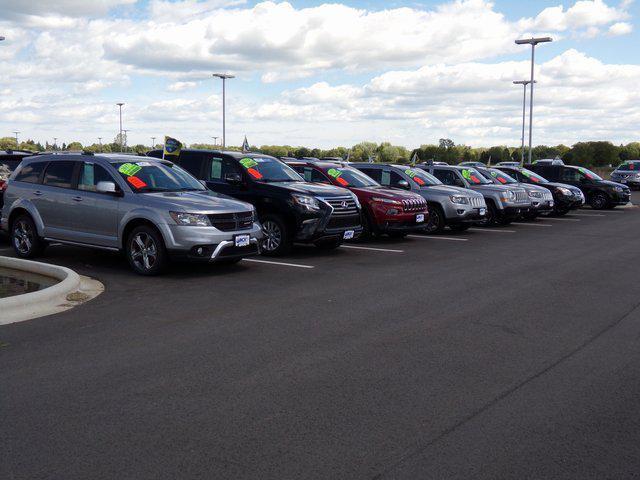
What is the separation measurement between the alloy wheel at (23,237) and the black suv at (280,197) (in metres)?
3.25

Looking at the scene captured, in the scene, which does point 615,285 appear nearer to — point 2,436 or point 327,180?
point 327,180

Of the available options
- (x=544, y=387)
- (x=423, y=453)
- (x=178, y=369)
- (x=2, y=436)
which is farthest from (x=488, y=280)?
(x=2, y=436)

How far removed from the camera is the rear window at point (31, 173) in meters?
11.9

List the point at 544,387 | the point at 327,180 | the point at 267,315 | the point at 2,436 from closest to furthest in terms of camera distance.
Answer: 1. the point at 2,436
2. the point at 544,387
3. the point at 267,315
4. the point at 327,180

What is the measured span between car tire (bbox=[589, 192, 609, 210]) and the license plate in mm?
20154

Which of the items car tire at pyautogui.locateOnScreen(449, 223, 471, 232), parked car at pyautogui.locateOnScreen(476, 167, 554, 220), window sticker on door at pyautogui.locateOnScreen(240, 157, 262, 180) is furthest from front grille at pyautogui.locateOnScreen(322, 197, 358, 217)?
parked car at pyautogui.locateOnScreen(476, 167, 554, 220)

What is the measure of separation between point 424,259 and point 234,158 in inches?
159

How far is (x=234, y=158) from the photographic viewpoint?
13430 millimetres

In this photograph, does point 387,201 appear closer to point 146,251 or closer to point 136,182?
point 136,182

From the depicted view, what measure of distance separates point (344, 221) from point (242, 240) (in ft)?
9.82

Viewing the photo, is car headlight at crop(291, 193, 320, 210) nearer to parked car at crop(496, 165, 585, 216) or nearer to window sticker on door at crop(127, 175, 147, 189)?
window sticker on door at crop(127, 175, 147, 189)

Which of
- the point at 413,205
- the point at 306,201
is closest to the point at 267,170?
the point at 306,201

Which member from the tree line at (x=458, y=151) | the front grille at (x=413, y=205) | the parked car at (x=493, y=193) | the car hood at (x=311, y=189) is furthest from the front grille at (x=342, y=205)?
the tree line at (x=458, y=151)

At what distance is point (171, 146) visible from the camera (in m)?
15.2
